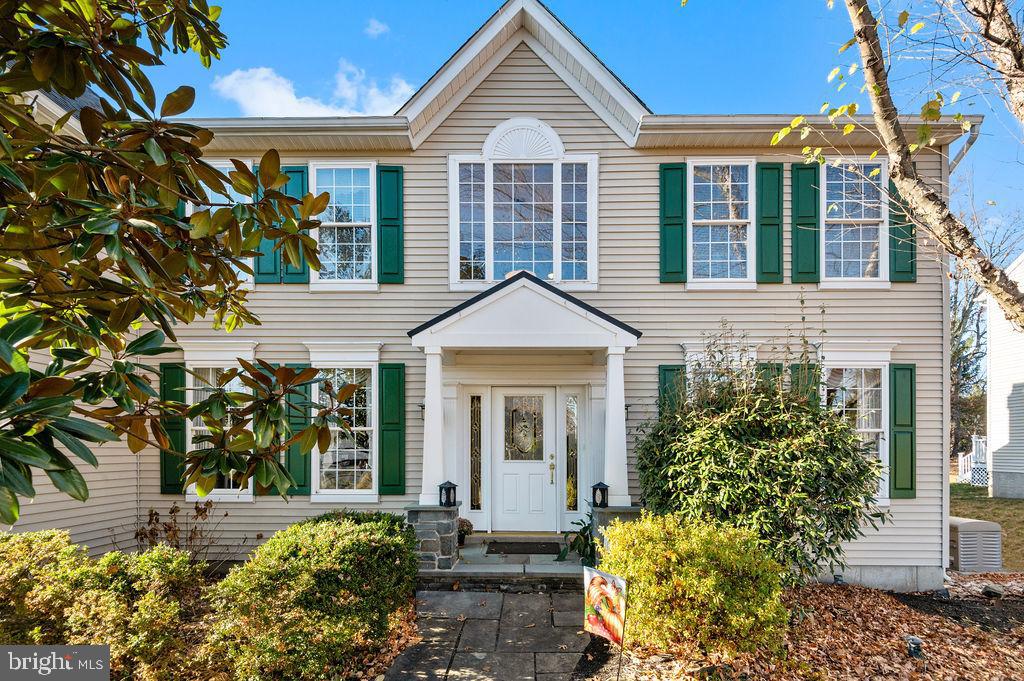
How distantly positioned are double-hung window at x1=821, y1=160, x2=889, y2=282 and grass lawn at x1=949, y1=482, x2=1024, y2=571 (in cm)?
511

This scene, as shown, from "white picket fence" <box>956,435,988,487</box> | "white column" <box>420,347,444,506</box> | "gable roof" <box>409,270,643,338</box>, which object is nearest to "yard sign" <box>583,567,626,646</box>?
"white column" <box>420,347,444,506</box>

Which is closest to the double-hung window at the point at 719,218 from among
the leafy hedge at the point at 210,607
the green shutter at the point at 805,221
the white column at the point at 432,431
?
the green shutter at the point at 805,221

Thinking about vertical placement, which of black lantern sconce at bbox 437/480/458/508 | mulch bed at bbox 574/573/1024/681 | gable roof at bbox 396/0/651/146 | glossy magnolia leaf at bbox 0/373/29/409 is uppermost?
gable roof at bbox 396/0/651/146

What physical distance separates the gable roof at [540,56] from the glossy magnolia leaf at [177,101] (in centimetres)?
485

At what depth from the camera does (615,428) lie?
5.94 m

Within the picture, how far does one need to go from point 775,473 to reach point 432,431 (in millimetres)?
3665

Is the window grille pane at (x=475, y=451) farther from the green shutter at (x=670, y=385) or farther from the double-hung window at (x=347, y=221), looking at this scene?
the green shutter at (x=670, y=385)

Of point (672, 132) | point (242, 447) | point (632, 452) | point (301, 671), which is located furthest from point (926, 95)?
point (301, 671)

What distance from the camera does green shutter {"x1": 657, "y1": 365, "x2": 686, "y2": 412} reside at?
6032mm

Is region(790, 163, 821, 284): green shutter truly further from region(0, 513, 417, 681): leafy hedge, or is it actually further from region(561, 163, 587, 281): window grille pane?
region(0, 513, 417, 681): leafy hedge

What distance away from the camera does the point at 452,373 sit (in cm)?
710

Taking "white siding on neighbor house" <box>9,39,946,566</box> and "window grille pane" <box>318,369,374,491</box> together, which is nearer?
"white siding on neighbor house" <box>9,39,946,566</box>

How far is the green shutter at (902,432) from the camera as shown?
6.57 meters

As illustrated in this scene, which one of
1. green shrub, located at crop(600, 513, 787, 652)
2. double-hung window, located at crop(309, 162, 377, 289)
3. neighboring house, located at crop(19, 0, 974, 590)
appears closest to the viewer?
green shrub, located at crop(600, 513, 787, 652)
